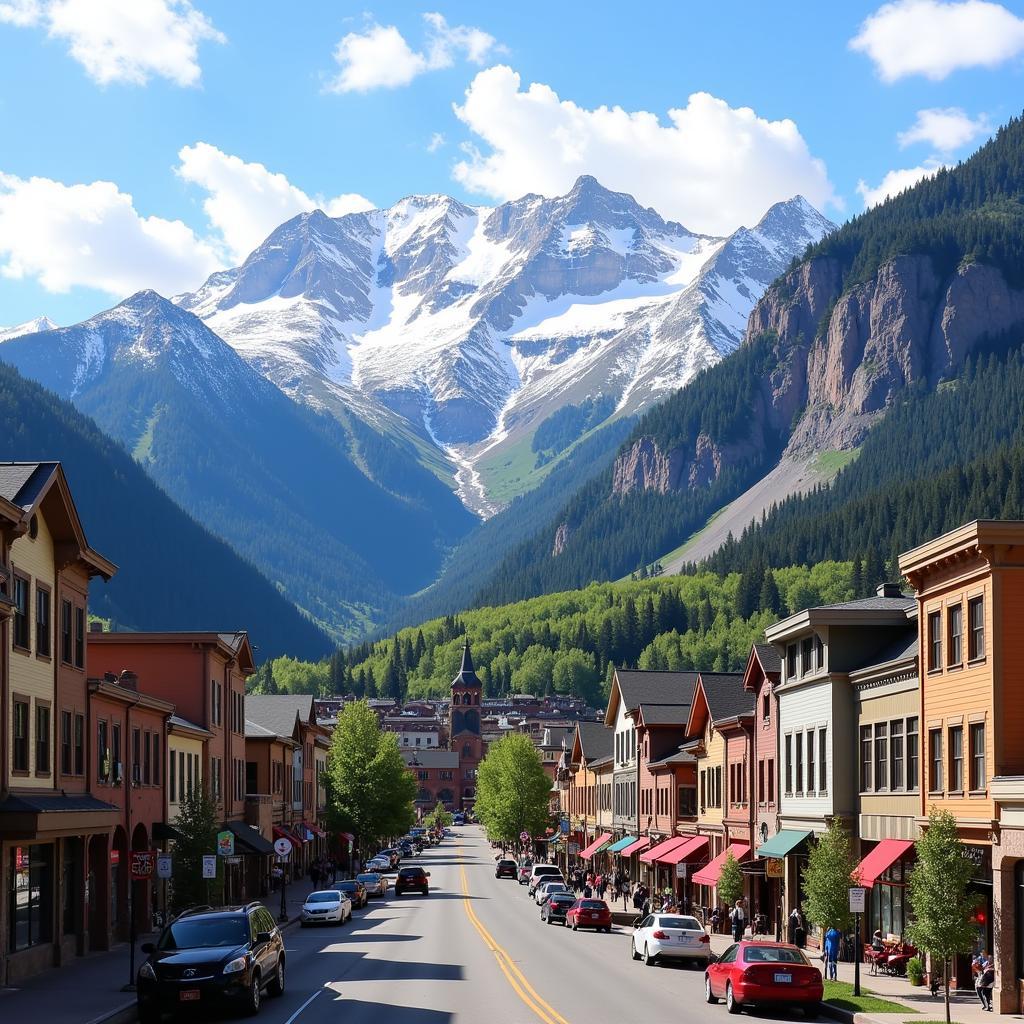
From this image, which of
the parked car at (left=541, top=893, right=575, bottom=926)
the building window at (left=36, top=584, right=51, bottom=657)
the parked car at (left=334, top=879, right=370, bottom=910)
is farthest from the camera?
the parked car at (left=334, top=879, right=370, bottom=910)

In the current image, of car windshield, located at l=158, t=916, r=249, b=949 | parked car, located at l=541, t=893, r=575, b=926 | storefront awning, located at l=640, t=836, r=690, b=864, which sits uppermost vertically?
car windshield, located at l=158, t=916, r=249, b=949

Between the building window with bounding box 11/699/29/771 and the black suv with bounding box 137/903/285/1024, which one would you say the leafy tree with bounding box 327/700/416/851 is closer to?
the building window with bounding box 11/699/29/771

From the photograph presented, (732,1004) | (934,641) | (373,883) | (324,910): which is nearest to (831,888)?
(934,641)

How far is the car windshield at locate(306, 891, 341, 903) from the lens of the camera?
2680 inches

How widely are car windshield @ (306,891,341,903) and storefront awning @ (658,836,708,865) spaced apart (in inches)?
610

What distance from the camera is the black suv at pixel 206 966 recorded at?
107 feet

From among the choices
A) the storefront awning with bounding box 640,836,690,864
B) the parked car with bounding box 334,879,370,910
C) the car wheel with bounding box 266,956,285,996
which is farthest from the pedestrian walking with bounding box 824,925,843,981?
the parked car with bounding box 334,879,370,910

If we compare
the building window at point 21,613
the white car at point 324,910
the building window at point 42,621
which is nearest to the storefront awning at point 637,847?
the white car at point 324,910

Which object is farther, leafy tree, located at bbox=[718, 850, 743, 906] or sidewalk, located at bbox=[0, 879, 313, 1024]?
leafy tree, located at bbox=[718, 850, 743, 906]

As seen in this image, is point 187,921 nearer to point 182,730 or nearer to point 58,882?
point 58,882

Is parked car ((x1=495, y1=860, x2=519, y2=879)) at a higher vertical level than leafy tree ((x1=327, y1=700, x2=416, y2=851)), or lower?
lower

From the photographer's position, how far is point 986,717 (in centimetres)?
3903

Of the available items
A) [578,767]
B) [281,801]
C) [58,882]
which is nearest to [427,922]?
[58,882]

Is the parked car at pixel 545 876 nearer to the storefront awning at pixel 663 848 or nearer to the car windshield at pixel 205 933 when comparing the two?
the storefront awning at pixel 663 848
